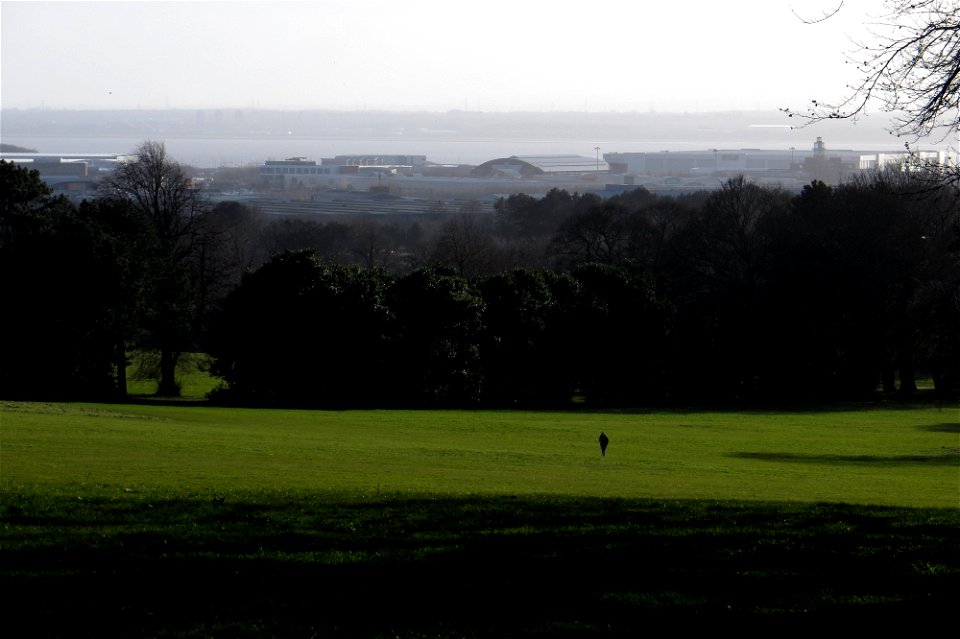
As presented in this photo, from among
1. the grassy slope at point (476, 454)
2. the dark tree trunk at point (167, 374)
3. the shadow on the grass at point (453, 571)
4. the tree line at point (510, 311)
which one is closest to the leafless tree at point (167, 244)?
the dark tree trunk at point (167, 374)

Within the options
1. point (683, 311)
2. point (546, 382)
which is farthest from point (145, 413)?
point (683, 311)

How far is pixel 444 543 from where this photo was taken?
11711 mm

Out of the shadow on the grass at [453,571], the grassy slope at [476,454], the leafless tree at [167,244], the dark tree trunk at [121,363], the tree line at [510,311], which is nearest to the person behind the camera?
the shadow on the grass at [453,571]

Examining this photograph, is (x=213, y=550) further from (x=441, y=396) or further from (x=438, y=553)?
(x=441, y=396)

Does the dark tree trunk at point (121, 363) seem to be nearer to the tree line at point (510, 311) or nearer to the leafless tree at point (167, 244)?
the tree line at point (510, 311)

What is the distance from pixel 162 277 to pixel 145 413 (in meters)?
16.3

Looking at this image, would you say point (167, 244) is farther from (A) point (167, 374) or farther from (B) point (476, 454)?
(B) point (476, 454)

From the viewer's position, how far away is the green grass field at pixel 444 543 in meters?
8.97

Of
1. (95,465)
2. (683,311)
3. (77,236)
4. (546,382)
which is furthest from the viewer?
(683,311)

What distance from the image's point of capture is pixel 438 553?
36.5ft

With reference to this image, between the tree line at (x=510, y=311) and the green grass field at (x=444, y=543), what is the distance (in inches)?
804

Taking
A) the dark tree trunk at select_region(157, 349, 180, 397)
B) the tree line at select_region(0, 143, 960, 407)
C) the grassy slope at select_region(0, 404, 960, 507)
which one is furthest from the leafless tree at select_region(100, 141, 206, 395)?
the grassy slope at select_region(0, 404, 960, 507)

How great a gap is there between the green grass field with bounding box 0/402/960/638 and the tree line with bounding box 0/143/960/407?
67.0 ft

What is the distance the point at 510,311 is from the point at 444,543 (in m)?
37.4
